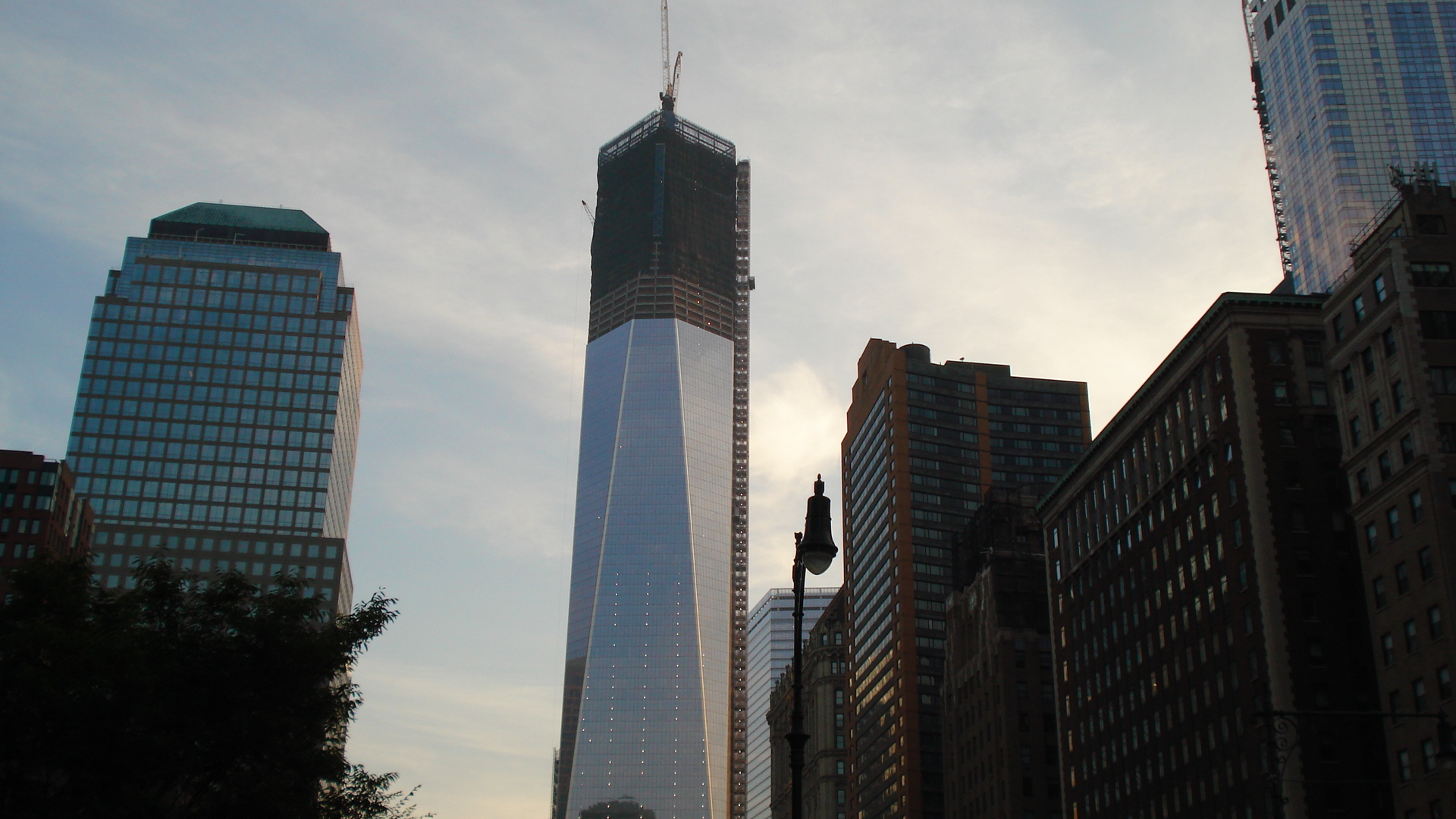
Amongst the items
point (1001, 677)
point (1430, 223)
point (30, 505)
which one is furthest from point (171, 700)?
point (30, 505)

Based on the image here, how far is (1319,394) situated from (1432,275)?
1876cm

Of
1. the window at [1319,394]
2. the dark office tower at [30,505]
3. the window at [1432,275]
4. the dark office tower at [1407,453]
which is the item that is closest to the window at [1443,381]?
the dark office tower at [1407,453]

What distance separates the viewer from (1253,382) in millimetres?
113875

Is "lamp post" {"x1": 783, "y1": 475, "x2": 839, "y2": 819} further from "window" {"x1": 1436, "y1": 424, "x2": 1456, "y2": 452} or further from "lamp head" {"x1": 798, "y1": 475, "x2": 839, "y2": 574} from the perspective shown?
"window" {"x1": 1436, "y1": 424, "x2": 1456, "y2": 452}

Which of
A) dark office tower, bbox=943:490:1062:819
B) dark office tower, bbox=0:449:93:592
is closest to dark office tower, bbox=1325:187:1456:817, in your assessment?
dark office tower, bbox=943:490:1062:819

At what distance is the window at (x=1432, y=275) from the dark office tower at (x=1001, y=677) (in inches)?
2894

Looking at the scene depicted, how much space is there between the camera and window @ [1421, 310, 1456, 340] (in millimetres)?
94375

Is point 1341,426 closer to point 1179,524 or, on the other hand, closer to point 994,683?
point 1179,524

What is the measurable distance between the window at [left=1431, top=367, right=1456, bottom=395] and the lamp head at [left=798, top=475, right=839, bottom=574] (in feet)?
252

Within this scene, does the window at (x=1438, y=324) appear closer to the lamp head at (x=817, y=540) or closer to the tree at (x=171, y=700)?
the tree at (x=171, y=700)

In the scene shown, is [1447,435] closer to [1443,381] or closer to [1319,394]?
[1443,381]

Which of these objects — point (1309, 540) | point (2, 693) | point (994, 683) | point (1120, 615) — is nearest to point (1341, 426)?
point (1309, 540)

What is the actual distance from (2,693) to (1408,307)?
88904mm

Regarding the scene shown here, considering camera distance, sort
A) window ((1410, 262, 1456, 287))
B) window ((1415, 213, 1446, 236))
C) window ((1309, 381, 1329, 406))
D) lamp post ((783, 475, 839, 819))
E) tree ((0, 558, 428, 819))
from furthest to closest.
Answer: window ((1309, 381, 1329, 406)) < window ((1415, 213, 1446, 236)) < window ((1410, 262, 1456, 287)) < tree ((0, 558, 428, 819)) < lamp post ((783, 475, 839, 819))
